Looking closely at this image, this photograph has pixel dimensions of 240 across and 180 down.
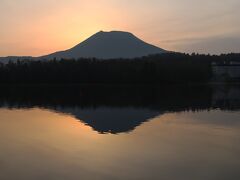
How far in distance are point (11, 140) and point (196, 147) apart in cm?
577

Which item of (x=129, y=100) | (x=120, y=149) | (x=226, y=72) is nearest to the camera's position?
(x=120, y=149)

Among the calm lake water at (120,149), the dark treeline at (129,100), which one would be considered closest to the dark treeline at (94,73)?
the dark treeline at (129,100)

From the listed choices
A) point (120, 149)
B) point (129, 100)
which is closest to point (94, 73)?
point (129, 100)

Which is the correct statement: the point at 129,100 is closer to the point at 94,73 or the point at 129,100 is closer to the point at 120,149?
the point at 120,149

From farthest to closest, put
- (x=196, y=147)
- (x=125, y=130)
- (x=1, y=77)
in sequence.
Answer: (x=1, y=77) → (x=125, y=130) → (x=196, y=147)

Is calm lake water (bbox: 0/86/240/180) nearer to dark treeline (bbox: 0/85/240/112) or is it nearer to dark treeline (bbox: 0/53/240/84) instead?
dark treeline (bbox: 0/85/240/112)

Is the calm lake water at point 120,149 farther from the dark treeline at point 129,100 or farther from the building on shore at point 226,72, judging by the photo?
the building on shore at point 226,72

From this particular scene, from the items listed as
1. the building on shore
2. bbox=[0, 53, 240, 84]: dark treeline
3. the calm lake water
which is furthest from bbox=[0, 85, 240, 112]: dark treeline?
the building on shore

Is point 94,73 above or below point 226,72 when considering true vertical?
above

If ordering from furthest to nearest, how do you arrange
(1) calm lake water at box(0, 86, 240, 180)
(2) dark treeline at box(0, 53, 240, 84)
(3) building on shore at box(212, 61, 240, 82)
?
(3) building on shore at box(212, 61, 240, 82)
(2) dark treeline at box(0, 53, 240, 84)
(1) calm lake water at box(0, 86, 240, 180)

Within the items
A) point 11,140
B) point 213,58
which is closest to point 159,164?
point 11,140

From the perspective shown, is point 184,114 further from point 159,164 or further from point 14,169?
point 14,169

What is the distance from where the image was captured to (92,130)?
16.1m

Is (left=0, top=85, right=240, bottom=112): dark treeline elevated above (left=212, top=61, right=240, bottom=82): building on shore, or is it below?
below
